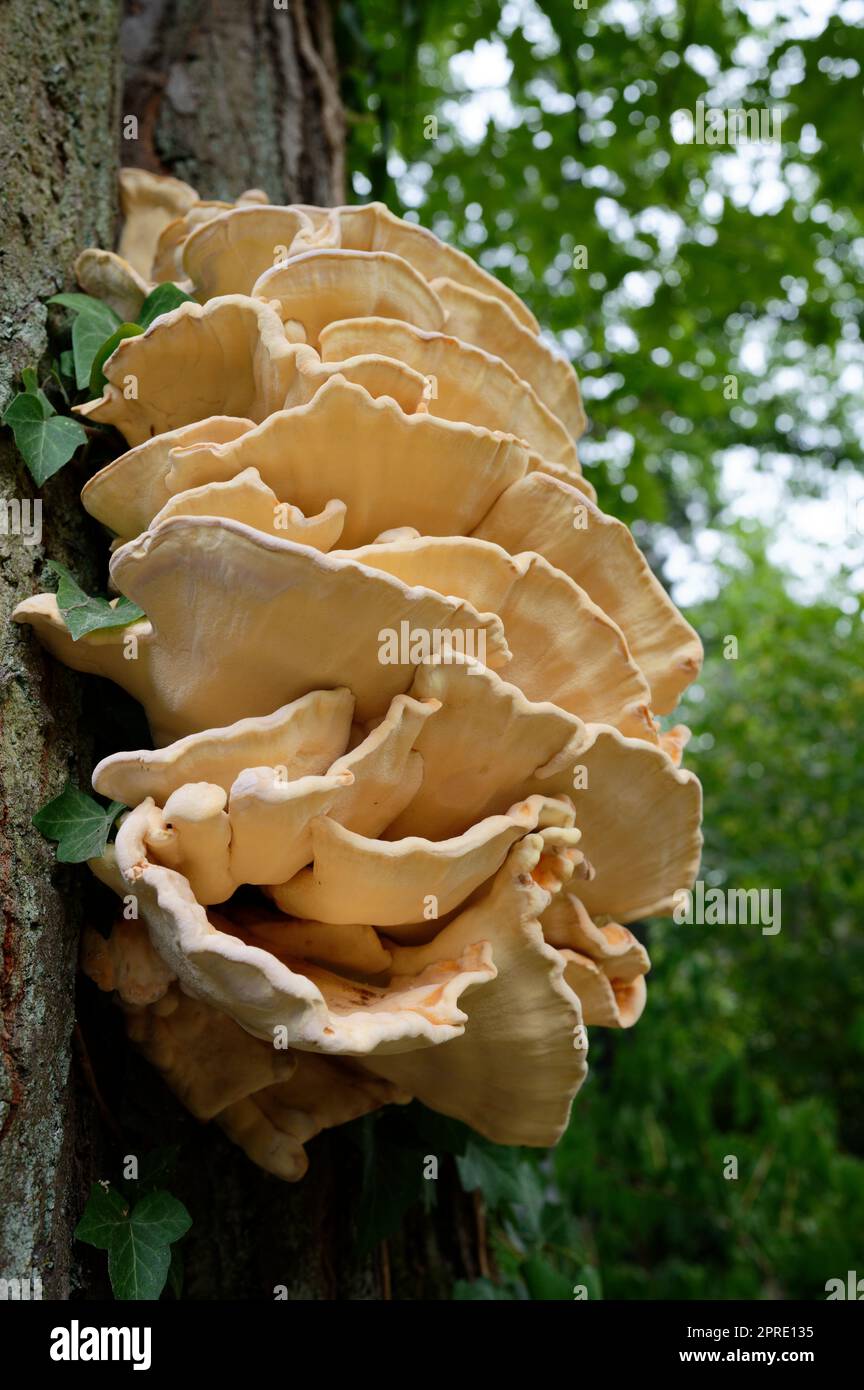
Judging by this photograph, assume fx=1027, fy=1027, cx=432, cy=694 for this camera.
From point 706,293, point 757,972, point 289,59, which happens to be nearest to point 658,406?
point 706,293

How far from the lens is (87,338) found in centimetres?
189

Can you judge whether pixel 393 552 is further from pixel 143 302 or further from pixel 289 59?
pixel 289 59

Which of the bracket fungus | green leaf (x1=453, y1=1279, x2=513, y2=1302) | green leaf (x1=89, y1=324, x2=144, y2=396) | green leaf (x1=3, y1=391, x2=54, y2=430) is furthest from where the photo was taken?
green leaf (x1=453, y1=1279, x2=513, y2=1302)

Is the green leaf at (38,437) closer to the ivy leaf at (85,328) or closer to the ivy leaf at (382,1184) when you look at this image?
the ivy leaf at (85,328)

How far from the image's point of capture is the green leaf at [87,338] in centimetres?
186

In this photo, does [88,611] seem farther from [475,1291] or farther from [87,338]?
[475,1291]

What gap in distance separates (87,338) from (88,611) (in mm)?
629

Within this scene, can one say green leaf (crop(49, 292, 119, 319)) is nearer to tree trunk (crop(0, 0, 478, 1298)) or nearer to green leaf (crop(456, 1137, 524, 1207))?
tree trunk (crop(0, 0, 478, 1298))

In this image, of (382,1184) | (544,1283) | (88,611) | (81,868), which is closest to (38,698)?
(88,611)

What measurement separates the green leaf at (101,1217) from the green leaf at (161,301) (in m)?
1.53

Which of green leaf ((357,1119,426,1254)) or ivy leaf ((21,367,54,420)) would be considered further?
green leaf ((357,1119,426,1254))

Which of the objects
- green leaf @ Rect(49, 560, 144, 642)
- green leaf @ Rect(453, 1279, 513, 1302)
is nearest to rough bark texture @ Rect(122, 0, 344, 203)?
green leaf @ Rect(49, 560, 144, 642)

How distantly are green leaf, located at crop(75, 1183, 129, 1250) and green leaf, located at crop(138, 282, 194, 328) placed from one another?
1.53 m

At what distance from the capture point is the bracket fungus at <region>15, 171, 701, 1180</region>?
1381 millimetres
